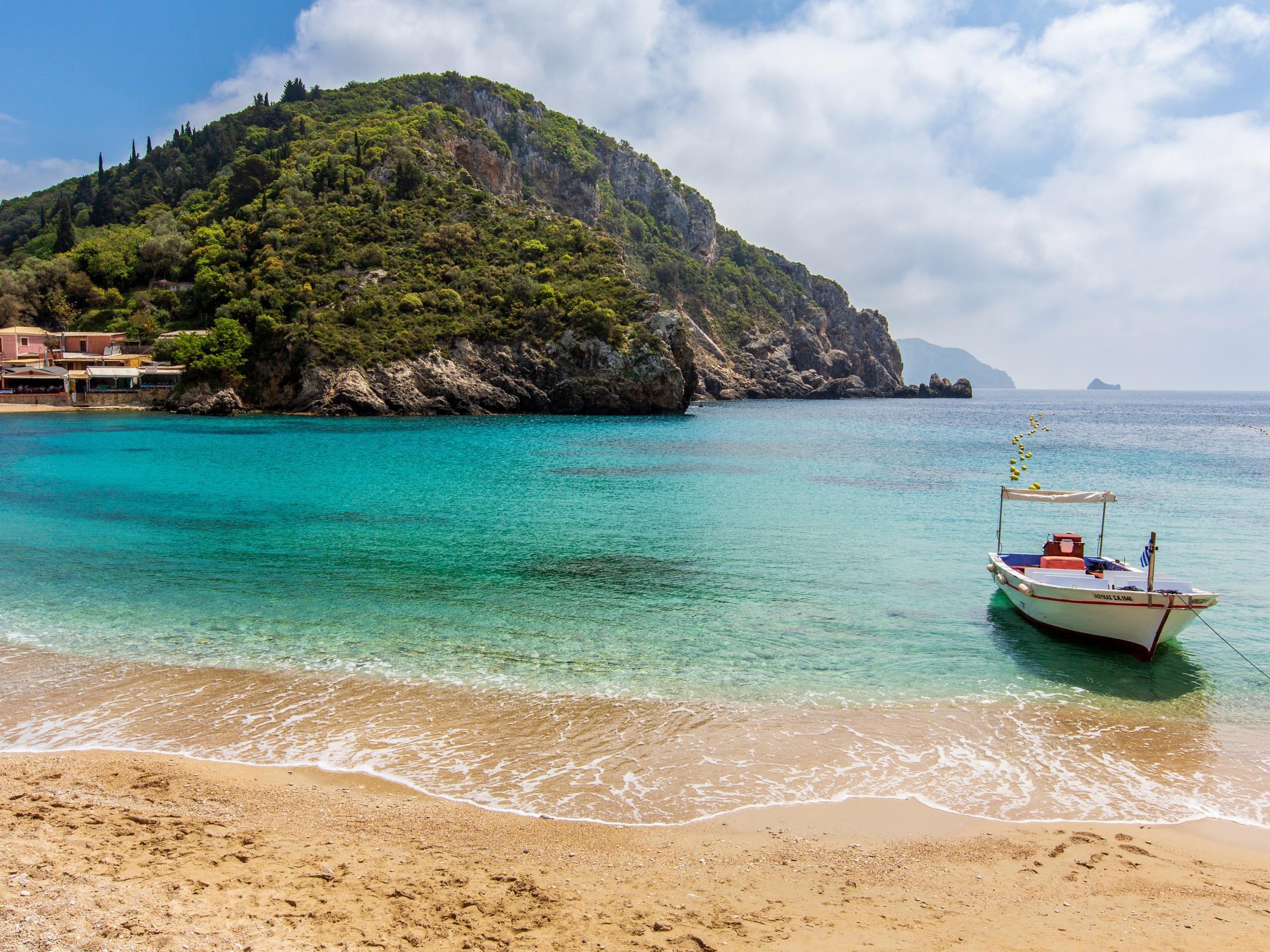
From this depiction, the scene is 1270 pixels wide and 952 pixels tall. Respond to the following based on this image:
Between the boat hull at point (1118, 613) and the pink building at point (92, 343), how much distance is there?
90.1 m

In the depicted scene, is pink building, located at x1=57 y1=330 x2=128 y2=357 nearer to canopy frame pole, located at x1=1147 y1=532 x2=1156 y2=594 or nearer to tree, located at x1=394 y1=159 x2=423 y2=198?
tree, located at x1=394 y1=159 x2=423 y2=198

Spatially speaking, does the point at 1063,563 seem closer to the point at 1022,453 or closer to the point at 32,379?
the point at 1022,453

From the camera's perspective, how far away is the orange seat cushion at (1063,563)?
1516cm

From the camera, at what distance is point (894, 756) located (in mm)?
8852

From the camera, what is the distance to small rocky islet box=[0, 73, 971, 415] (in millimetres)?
67250

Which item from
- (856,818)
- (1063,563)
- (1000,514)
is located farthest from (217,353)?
(856,818)

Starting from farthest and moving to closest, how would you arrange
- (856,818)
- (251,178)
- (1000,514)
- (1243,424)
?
(1243,424) → (251,178) → (1000,514) → (856,818)

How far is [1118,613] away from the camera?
12.4 metres

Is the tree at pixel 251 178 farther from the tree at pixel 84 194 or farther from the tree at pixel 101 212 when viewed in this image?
the tree at pixel 84 194

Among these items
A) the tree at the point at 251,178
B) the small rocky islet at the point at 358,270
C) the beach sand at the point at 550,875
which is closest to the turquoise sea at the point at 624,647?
the beach sand at the point at 550,875

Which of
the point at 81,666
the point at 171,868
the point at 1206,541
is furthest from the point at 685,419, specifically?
the point at 171,868

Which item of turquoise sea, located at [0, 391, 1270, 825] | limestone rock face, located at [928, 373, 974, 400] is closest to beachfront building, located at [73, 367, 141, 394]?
turquoise sea, located at [0, 391, 1270, 825]

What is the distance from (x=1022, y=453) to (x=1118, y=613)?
125ft

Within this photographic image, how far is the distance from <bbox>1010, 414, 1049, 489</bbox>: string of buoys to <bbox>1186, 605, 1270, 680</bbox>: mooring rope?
3880 millimetres
